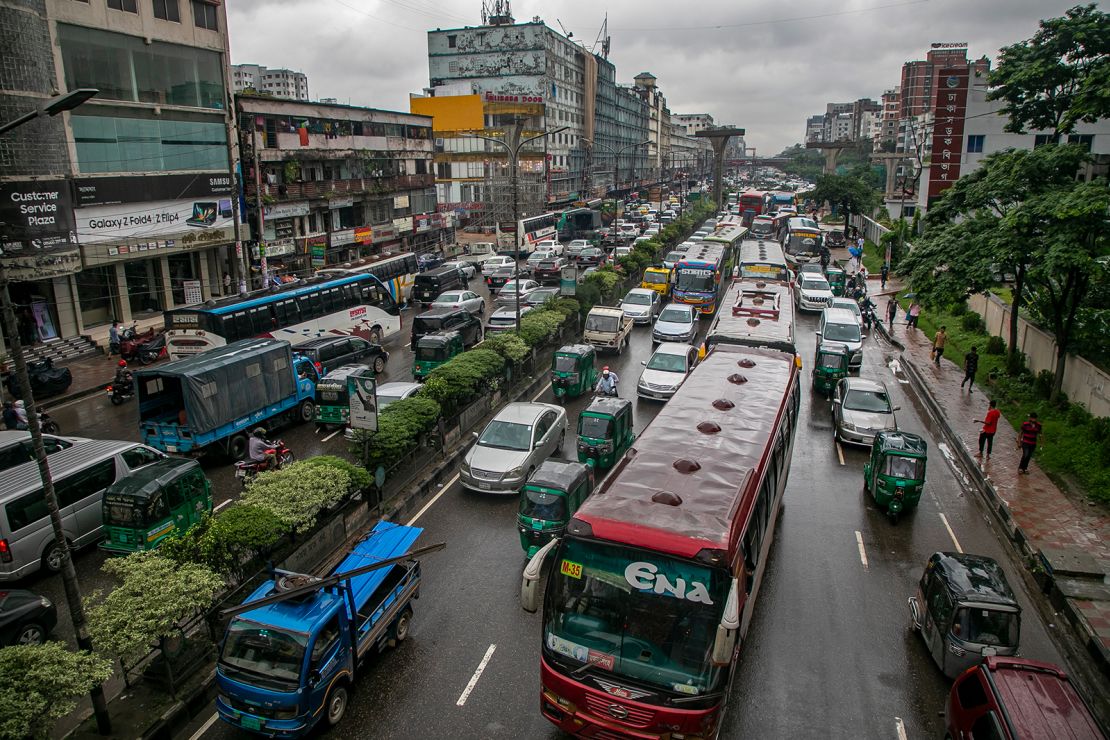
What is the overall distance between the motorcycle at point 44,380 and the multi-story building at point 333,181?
38.9 feet

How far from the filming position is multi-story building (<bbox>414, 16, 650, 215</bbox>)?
7706 centimetres

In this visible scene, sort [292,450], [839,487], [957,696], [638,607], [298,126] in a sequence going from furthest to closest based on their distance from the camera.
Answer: [298,126] < [292,450] < [839,487] < [957,696] < [638,607]

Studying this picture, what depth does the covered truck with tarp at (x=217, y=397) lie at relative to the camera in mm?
17516

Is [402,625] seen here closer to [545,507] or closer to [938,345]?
[545,507]

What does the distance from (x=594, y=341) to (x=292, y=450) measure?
13.6 meters

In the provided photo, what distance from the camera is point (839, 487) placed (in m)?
18.0

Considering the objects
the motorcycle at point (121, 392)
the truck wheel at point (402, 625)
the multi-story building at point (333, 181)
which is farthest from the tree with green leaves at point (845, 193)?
the truck wheel at point (402, 625)

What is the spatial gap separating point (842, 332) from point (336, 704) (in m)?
24.2

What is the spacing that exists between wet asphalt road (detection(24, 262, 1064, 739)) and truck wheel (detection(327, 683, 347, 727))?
0.55 ft

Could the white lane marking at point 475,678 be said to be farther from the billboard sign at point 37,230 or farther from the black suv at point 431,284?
the black suv at point 431,284

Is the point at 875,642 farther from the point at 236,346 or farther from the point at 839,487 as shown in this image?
the point at 236,346

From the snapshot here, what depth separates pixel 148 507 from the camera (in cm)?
1298

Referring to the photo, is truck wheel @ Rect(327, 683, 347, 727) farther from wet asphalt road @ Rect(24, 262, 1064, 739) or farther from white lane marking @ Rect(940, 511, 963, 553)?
white lane marking @ Rect(940, 511, 963, 553)

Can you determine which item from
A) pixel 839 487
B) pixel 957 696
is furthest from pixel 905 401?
pixel 957 696
